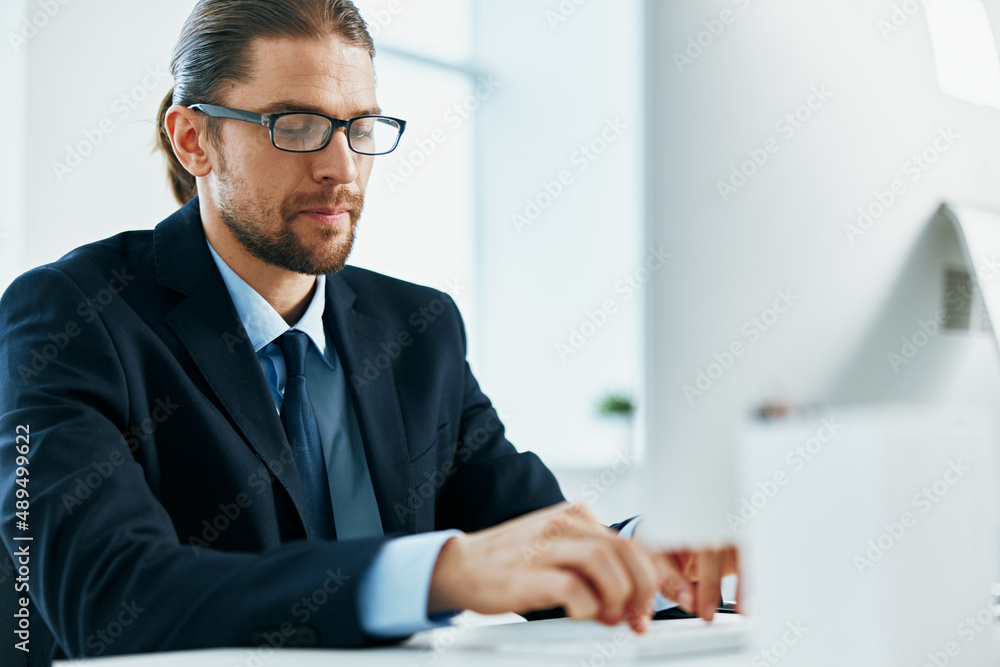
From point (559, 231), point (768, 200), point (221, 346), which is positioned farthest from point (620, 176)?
point (768, 200)

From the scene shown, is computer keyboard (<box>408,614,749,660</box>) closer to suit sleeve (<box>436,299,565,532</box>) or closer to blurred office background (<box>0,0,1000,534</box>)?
blurred office background (<box>0,0,1000,534</box>)

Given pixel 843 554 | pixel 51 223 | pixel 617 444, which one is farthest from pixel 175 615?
pixel 617 444

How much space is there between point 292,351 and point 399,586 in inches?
27.4

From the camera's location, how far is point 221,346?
1.26m

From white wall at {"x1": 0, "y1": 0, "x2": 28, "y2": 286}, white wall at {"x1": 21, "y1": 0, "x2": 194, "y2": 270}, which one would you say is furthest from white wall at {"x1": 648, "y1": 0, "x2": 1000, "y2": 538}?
white wall at {"x1": 0, "y1": 0, "x2": 28, "y2": 286}

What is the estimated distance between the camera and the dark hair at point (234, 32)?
1.40m

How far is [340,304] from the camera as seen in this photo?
1.51 m

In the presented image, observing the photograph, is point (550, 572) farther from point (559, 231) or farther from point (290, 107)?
point (559, 231)

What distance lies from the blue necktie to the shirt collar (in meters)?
0.07

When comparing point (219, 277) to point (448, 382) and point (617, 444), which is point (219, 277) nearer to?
point (448, 382)

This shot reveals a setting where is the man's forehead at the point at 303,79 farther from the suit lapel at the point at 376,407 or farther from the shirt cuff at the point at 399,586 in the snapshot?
the shirt cuff at the point at 399,586

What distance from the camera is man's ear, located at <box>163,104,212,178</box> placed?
1.47 m

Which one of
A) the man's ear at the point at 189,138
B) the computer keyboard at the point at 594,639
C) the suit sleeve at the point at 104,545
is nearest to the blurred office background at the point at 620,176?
the computer keyboard at the point at 594,639

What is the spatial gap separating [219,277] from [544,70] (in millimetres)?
4011
